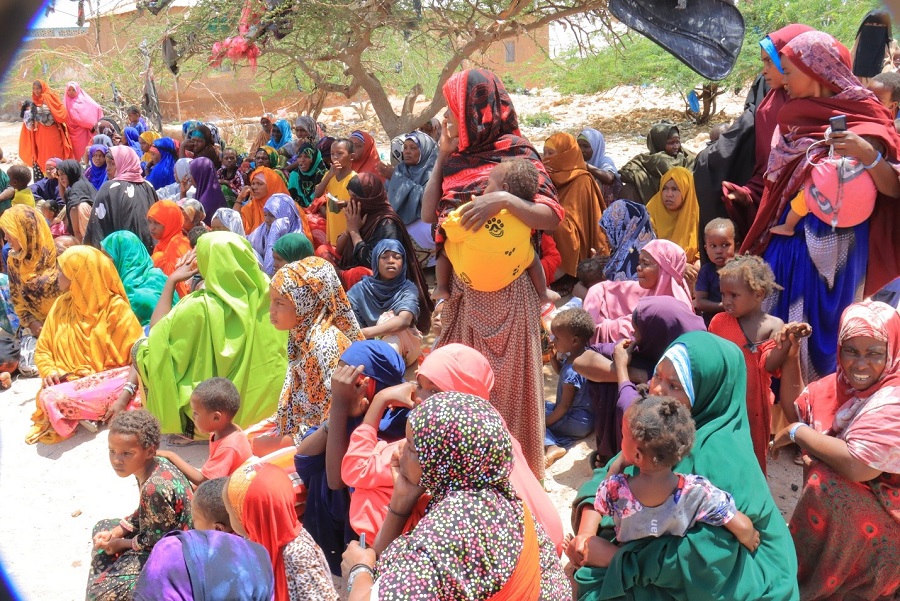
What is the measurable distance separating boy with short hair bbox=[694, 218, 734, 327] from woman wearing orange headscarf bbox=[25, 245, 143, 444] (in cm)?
366

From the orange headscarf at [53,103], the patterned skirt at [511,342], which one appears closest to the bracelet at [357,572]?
the patterned skirt at [511,342]

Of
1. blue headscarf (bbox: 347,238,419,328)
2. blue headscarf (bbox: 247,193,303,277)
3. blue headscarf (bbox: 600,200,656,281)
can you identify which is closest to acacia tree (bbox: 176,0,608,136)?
blue headscarf (bbox: 247,193,303,277)

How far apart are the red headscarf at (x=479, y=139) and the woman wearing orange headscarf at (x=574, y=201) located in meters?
2.73

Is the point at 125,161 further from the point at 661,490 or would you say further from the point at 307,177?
the point at 661,490

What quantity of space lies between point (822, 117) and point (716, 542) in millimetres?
2268

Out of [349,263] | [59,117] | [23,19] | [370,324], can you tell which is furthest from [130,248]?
[59,117]

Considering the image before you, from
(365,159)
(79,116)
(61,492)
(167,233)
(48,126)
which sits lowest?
(61,492)

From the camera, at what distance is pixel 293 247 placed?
209 inches

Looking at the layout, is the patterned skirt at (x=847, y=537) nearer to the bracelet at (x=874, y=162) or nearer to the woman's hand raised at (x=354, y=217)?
the bracelet at (x=874, y=162)

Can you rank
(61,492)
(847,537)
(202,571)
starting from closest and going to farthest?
(202,571) → (847,537) → (61,492)

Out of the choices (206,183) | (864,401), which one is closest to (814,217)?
(864,401)

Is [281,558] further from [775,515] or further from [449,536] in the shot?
[775,515]

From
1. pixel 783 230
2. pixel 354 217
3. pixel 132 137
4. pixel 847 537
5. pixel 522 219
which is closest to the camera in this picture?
pixel 847 537

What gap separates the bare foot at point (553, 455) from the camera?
430 cm
